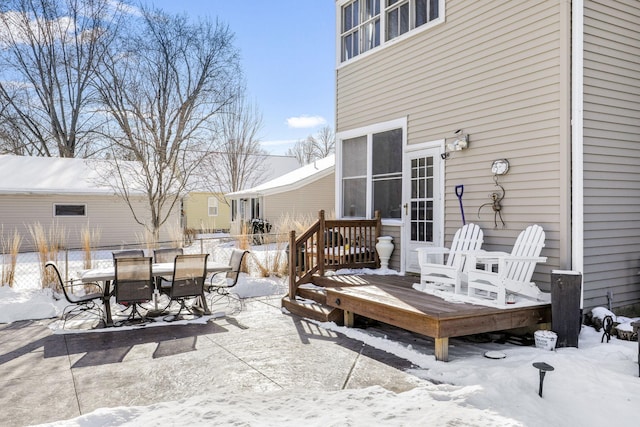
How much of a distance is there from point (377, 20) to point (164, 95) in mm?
7603

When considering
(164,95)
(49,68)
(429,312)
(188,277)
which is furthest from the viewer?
(49,68)

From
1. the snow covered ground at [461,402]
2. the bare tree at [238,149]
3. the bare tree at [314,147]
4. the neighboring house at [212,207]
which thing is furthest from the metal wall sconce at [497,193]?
the bare tree at [314,147]

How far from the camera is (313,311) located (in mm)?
5578

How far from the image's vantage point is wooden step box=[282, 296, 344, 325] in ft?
17.7

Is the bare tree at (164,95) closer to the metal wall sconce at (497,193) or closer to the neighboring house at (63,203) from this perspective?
the neighboring house at (63,203)

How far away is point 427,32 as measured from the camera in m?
6.33

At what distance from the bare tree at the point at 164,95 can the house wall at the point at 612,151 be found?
899 centimetres

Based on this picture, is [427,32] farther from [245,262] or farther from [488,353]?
[245,262]

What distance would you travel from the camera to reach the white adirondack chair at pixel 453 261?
480cm

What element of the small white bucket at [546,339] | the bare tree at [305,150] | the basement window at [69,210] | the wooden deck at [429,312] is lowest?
the small white bucket at [546,339]

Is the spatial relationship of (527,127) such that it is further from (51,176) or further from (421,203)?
(51,176)

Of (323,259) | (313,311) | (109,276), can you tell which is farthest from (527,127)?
(109,276)

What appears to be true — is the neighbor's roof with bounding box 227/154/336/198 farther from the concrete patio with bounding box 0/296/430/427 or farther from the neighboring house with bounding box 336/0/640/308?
the concrete patio with bounding box 0/296/430/427

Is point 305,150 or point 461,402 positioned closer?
point 461,402
